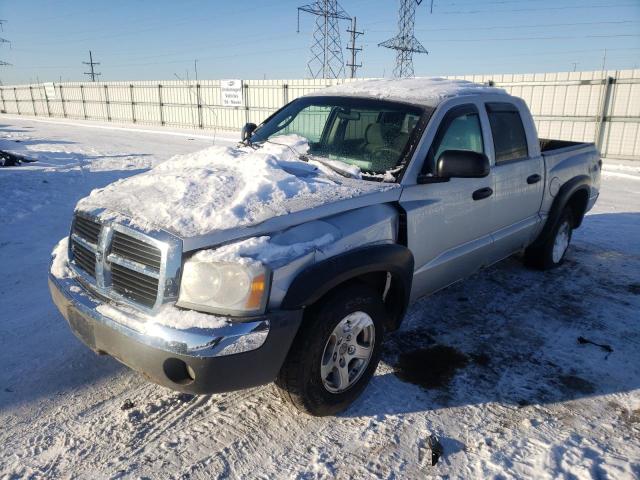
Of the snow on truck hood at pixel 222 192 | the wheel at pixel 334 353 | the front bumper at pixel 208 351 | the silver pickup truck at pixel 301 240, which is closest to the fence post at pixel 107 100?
the silver pickup truck at pixel 301 240

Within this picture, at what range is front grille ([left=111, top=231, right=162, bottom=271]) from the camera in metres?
2.29

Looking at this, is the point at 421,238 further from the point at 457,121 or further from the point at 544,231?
the point at 544,231

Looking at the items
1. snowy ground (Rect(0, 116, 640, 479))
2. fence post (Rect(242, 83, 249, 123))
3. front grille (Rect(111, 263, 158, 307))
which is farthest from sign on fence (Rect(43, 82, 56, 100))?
front grille (Rect(111, 263, 158, 307))

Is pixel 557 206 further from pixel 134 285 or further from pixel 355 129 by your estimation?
pixel 134 285

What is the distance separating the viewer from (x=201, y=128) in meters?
26.1

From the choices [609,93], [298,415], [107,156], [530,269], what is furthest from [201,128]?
[298,415]

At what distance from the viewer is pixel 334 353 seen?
8.75ft

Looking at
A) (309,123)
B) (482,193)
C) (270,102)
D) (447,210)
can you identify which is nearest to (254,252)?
(447,210)

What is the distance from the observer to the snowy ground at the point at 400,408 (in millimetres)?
2395

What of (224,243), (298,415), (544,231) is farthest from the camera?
(544,231)

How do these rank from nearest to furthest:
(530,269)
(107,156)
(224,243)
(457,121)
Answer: (224,243), (457,121), (530,269), (107,156)

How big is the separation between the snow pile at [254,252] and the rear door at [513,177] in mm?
2149

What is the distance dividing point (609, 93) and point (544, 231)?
40.1 ft

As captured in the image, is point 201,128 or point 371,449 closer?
point 371,449
